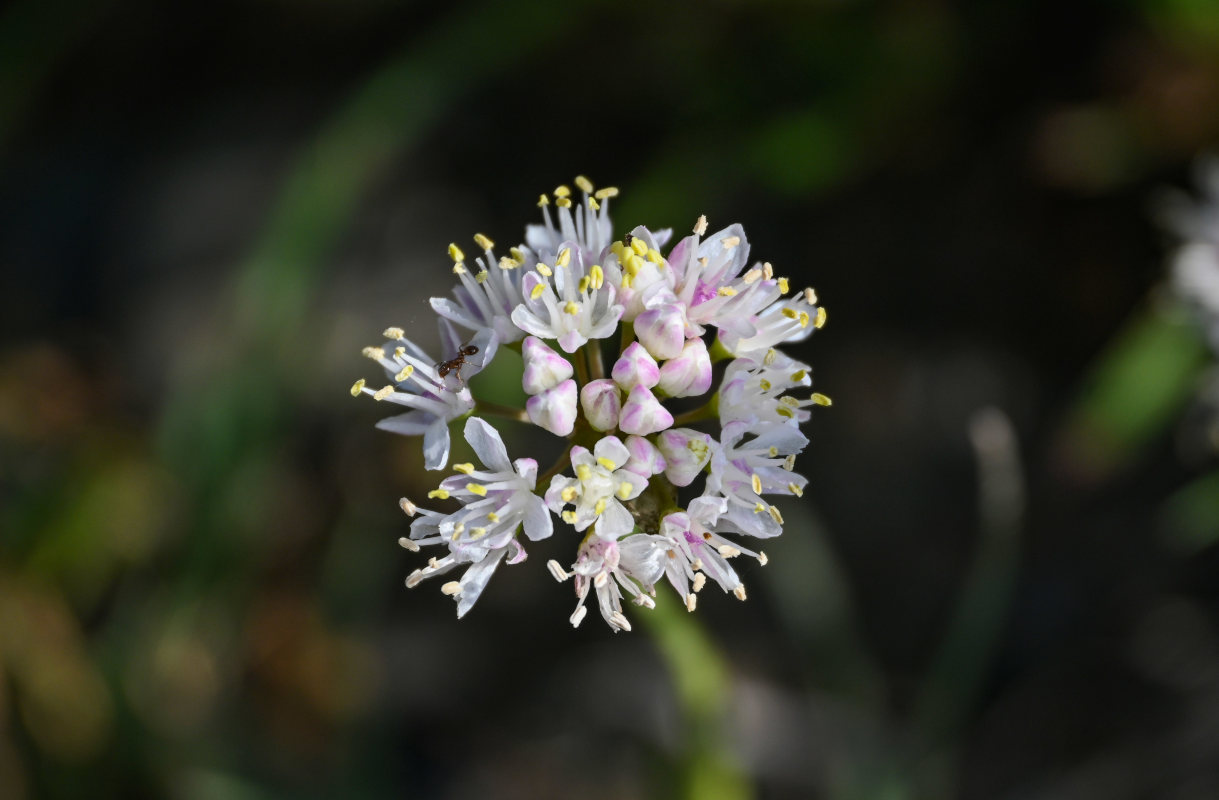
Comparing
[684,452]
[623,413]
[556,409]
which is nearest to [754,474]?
[684,452]

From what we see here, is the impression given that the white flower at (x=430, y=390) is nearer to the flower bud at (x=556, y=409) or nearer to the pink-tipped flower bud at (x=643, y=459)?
the flower bud at (x=556, y=409)

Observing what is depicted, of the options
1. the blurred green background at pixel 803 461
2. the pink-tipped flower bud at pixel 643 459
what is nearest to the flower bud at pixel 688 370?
the pink-tipped flower bud at pixel 643 459

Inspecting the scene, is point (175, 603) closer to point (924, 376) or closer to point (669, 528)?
point (669, 528)

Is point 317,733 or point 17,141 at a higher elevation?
point 17,141

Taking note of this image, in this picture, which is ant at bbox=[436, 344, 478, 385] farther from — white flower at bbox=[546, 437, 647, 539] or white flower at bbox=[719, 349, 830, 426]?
white flower at bbox=[719, 349, 830, 426]

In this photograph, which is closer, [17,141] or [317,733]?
[317,733]

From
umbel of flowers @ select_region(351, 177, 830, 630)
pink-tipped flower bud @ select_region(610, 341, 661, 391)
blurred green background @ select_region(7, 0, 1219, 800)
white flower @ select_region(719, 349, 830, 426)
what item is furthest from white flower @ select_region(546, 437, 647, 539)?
blurred green background @ select_region(7, 0, 1219, 800)

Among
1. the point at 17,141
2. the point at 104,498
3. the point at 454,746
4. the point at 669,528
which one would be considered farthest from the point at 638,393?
the point at 17,141
